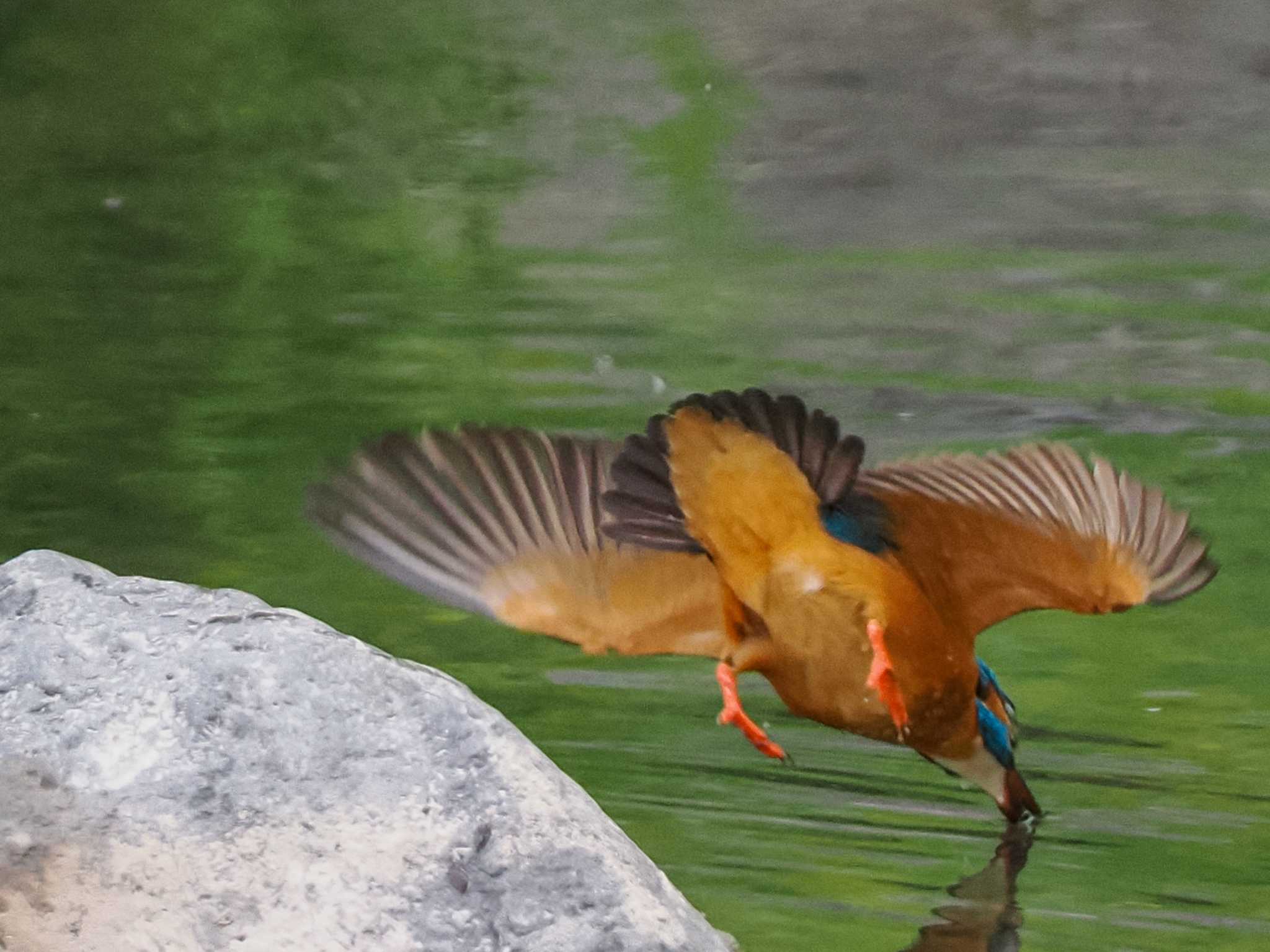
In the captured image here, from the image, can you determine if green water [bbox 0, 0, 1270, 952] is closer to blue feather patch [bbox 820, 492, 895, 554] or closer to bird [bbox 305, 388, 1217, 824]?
bird [bbox 305, 388, 1217, 824]

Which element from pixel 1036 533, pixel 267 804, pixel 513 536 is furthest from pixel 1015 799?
pixel 267 804

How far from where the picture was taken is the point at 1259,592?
5.74m

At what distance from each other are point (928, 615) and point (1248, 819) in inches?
37.0

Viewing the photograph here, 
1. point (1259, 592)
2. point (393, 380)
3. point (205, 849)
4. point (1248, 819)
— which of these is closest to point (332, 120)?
point (393, 380)

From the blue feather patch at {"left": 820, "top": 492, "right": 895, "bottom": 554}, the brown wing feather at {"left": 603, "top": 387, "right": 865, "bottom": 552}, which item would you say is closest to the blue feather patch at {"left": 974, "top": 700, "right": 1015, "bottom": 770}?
the blue feather patch at {"left": 820, "top": 492, "right": 895, "bottom": 554}

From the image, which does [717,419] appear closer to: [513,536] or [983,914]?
[513,536]

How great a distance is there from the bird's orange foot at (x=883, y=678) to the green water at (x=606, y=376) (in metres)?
0.38

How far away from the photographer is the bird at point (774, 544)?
349 cm

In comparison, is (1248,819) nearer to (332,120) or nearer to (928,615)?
(928,615)

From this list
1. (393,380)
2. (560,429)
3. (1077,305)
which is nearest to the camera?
(560,429)

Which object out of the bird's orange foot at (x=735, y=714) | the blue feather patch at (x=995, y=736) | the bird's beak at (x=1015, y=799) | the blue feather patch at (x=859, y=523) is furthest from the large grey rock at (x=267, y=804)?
the bird's beak at (x=1015, y=799)

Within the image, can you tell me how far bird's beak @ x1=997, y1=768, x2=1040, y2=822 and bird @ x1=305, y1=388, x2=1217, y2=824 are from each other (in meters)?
0.19

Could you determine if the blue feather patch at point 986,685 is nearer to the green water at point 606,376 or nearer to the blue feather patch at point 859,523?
the green water at point 606,376

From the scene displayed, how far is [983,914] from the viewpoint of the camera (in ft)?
12.6
